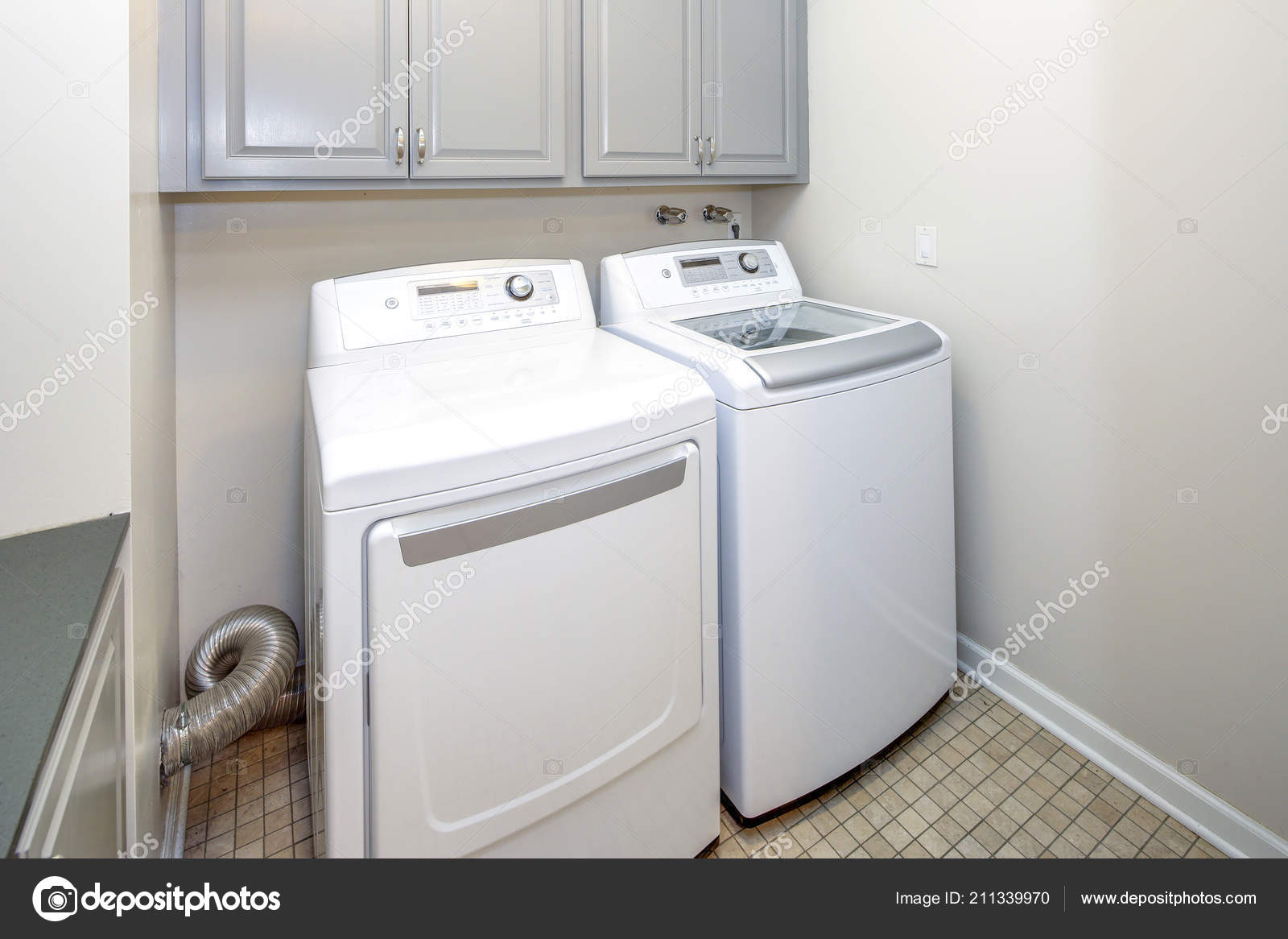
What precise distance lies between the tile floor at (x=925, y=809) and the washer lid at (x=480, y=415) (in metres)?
0.95

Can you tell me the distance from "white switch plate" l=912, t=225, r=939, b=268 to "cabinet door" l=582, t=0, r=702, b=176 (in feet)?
2.10

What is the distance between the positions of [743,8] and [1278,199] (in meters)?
1.41

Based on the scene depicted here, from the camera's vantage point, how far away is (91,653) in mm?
914

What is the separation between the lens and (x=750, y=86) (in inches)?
84.4

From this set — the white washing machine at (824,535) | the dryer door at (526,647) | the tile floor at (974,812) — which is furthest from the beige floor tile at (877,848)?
the dryer door at (526,647)

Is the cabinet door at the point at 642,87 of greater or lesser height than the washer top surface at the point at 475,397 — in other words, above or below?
above

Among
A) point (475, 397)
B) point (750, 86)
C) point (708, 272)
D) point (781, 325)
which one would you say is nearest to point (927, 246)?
point (781, 325)

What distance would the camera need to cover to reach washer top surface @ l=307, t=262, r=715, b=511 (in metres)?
1.08

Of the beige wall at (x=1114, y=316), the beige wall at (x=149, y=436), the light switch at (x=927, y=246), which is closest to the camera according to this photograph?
the beige wall at (x=149, y=436)

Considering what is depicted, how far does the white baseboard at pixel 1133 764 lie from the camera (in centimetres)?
149

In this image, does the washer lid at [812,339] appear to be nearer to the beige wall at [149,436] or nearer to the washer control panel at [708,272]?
the washer control panel at [708,272]

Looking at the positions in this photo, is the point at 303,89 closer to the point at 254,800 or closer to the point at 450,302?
the point at 450,302

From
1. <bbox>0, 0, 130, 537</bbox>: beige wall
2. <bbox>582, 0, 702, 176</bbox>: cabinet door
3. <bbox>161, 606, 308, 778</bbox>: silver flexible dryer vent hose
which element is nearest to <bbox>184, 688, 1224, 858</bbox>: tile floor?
<bbox>161, 606, 308, 778</bbox>: silver flexible dryer vent hose

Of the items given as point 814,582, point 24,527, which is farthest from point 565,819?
point 24,527
